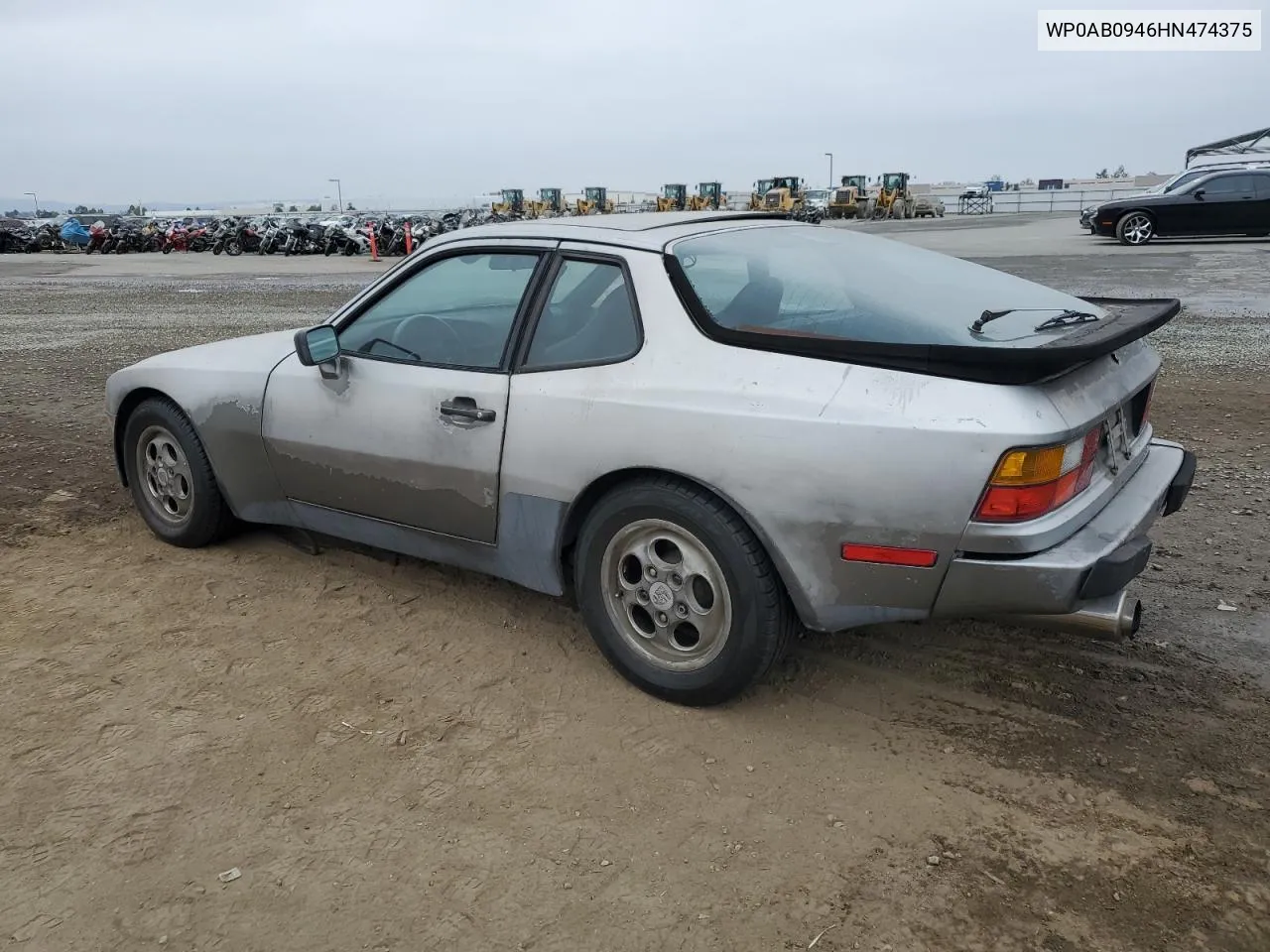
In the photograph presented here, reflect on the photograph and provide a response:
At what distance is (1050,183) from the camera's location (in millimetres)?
105438

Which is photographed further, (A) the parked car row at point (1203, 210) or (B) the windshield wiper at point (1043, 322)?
(A) the parked car row at point (1203, 210)

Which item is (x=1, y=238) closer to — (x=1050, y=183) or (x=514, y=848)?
(x=514, y=848)

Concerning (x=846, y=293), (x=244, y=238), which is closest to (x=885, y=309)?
(x=846, y=293)

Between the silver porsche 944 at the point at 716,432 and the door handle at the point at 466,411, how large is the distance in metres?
0.01

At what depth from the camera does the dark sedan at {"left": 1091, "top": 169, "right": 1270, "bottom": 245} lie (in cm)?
1980

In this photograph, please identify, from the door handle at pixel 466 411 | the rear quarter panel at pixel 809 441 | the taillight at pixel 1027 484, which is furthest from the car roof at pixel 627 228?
the taillight at pixel 1027 484

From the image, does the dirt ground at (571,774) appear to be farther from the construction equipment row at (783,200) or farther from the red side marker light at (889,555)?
the construction equipment row at (783,200)

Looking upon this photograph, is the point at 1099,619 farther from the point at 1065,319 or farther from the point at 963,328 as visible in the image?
the point at 1065,319

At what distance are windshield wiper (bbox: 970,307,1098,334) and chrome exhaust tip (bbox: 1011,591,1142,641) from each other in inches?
32.9

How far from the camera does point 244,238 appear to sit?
3278 cm

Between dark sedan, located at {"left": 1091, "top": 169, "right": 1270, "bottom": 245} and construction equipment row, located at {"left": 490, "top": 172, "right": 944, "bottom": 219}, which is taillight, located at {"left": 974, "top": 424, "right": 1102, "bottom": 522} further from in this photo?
construction equipment row, located at {"left": 490, "top": 172, "right": 944, "bottom": 219}

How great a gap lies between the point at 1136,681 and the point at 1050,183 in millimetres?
114756

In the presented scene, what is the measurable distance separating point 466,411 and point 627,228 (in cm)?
81

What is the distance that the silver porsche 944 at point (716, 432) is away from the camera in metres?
2.58
